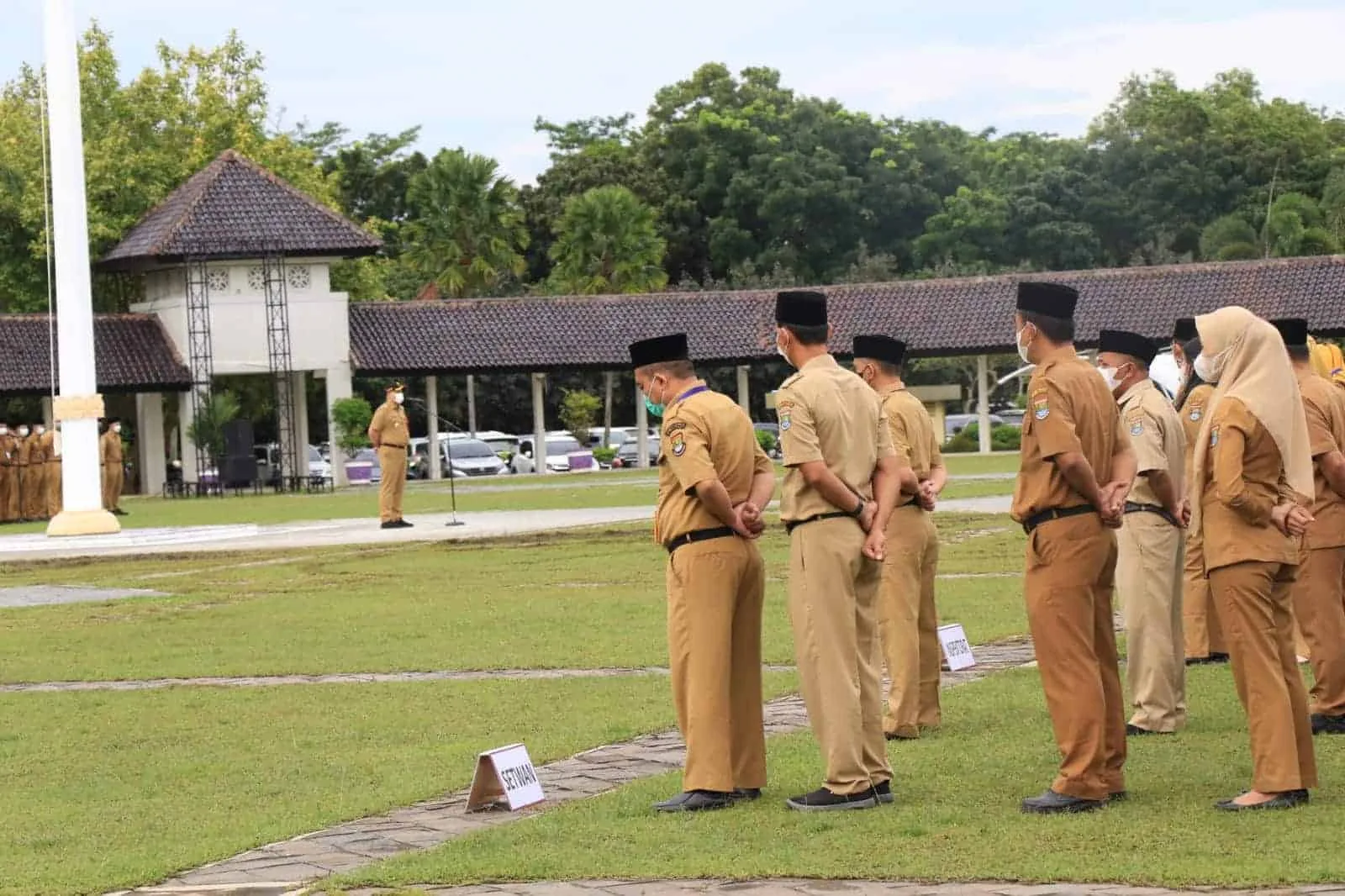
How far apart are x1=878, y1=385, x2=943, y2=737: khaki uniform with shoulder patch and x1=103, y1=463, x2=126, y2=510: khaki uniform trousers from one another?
3108 cm

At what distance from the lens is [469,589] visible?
20375 millimetres

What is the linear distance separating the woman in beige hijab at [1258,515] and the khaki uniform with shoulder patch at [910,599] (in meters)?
2.19

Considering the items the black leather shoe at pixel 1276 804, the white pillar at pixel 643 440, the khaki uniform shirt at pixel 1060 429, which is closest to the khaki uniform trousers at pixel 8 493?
the white pillar at pixel 643 440

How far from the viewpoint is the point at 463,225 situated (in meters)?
71.9

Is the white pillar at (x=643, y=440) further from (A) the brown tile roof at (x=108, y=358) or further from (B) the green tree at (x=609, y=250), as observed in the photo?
(A) the brown tile roof at (x=108, y=358)

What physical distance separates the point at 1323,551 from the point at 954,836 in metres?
3.43

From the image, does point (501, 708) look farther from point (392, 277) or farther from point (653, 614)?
point (392, 277)

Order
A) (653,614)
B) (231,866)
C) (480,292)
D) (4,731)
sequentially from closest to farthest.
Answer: (231,866) → (4,731) → (653,614) → (480,292)

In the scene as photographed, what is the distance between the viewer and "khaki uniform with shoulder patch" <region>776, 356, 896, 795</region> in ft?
27.5

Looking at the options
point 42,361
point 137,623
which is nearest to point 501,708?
point 137,623

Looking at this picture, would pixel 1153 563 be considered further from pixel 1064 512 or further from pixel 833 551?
pixel 833 551

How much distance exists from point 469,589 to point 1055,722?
41.5ft

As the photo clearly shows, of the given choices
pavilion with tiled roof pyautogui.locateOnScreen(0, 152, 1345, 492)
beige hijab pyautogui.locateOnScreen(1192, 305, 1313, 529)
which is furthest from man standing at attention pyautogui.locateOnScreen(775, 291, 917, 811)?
pavilion with tiled roof pyautogui.locateOnScreen(0, 152, 1345, 492)

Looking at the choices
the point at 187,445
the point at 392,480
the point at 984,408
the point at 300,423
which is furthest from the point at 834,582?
the point at 984,408
